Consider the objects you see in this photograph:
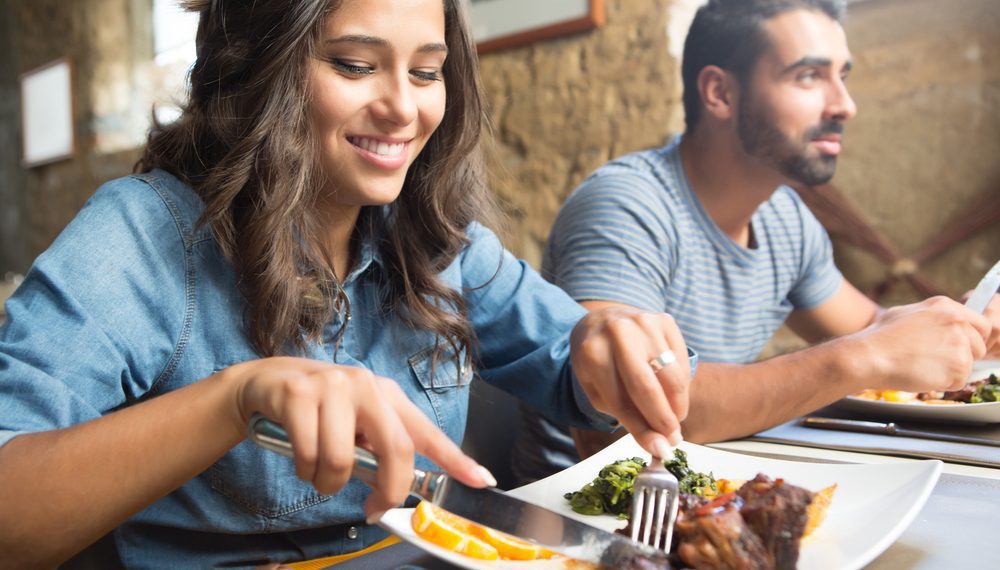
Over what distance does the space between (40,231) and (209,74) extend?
664cm

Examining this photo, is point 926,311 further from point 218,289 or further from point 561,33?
point 561,33

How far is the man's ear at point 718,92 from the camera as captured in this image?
213 centimetres

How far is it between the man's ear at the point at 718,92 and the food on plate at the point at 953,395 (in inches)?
38.5

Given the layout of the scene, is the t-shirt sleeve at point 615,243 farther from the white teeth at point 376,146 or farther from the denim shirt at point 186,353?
the white teeth at point 376,146

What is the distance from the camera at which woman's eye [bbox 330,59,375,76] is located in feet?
3.45

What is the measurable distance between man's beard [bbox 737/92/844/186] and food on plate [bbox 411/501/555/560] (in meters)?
1.57

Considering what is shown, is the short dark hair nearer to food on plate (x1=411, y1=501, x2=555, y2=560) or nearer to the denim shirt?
the denim shirt

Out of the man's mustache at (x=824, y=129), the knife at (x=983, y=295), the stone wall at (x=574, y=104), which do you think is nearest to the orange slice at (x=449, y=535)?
the knife at (x=983, y=295)

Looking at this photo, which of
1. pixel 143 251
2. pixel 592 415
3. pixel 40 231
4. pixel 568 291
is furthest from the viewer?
pixel 40 231

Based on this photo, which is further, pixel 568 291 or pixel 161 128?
pixel 568 291

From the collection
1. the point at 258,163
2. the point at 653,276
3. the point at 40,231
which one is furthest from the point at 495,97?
the point at 40,231

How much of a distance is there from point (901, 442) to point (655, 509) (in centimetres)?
54

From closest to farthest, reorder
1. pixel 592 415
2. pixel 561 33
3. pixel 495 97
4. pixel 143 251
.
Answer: pixel 143 251 → pixel 592 415 → pixel 561 33 → pixel 495 97

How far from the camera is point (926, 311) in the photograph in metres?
1.28
